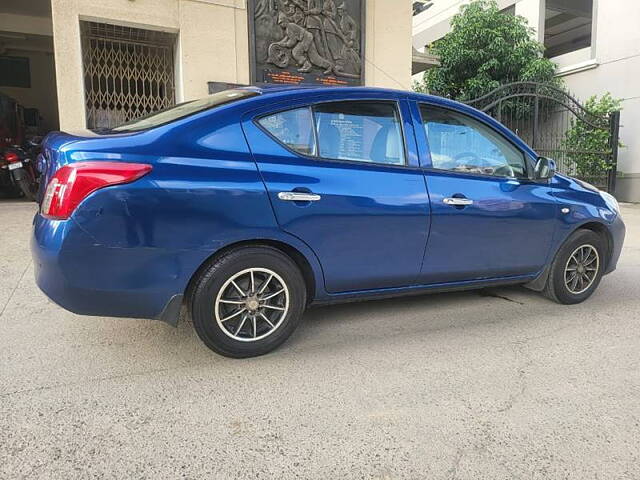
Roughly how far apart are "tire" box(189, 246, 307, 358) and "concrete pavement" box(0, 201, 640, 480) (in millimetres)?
149

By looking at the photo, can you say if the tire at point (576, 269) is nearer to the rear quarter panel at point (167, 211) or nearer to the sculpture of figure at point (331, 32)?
the rear quarter panel at point (167, 211)

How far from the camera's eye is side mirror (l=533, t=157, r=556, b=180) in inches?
160

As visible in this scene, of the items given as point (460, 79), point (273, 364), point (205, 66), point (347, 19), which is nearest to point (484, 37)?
point (460, 79)

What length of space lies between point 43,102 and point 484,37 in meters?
13.9

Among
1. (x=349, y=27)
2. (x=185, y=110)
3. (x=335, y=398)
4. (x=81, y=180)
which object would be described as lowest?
(x=335, y=398)

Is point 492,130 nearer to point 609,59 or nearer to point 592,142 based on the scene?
point 592,142

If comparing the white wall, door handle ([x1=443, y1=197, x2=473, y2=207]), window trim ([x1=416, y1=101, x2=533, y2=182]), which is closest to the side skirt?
door handle ([x1=443, y1=197, x2=473, y2=207])

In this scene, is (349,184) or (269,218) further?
(349,184)

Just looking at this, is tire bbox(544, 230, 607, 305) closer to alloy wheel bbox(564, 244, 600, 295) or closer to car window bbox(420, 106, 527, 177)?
alloy wheel bbox(564, 244, 600, 295)

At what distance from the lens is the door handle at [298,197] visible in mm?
3097

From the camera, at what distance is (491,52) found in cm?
1435

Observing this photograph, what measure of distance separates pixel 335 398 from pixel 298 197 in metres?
1.19

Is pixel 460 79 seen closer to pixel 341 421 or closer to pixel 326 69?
pixel 326 69

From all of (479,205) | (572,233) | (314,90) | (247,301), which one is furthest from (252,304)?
(572,233)
